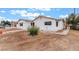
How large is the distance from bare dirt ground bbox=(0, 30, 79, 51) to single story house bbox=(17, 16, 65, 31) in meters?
0.08

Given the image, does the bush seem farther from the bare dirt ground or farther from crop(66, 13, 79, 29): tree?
crop(66, 13, 79, 29): tree

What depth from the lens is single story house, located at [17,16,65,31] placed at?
5.90 feet

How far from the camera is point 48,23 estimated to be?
1806mm

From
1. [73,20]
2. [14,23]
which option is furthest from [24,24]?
[73,20]

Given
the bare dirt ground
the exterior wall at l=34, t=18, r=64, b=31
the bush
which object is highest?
the exterior wall at l=34, t=18, r=64, b=31

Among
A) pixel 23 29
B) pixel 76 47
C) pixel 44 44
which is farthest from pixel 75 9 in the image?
pixel 23 29

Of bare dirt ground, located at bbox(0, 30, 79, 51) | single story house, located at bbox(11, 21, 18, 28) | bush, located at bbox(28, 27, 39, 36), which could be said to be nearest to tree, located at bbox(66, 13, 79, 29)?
bare dirt ground, located at bbox(0, 30, 79, 51)

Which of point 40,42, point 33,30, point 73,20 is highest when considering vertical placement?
point 73,20

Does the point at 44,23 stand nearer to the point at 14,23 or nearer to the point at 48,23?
the point at 48,23

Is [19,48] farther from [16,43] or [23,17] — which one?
[23,17]

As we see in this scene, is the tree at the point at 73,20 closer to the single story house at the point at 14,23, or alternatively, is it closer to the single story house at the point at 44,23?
the single story house at the point at 44,23

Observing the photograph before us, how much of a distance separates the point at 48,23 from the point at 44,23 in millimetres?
52

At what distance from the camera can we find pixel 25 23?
1.82m
